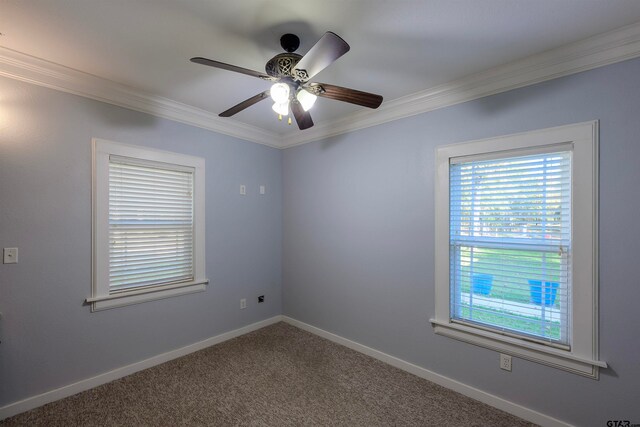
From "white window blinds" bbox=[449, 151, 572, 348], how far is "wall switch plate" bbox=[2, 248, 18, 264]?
3344mm

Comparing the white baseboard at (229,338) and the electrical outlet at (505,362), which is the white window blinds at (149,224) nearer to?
the white baseboard at (229,338)

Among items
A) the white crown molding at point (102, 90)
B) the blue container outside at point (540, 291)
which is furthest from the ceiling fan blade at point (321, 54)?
the blue container outside at point (540, 291)

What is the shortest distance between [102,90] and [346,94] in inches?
83.2

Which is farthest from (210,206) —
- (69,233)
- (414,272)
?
(414,272)

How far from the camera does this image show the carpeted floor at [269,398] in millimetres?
2002

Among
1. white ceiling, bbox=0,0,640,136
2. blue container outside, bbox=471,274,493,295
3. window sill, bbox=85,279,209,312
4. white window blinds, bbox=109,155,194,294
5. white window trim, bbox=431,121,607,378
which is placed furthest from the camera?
white window blinds, bbox=109,155,194,294

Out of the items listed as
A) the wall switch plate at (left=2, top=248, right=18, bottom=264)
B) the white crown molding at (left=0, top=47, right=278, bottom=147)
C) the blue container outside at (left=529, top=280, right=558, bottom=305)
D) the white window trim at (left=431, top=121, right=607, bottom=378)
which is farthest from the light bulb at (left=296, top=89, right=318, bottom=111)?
the wall switch plate at (left=2, top=248, right=18, bottom=264)

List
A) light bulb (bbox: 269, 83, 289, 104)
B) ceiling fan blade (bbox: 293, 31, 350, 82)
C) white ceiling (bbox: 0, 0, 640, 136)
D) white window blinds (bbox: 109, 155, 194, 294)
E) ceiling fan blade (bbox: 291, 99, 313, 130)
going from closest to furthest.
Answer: ceiling fan blade (bbox: 293, 31, 350, 82), white ceiling (bbox: 0, 0, 640, 136), light bulb (bbox: 269, 83, 289, 104), ceiling fan blade (bbox: 291, 99, 313, 130), white window blinds (bbox: 109, 155, 194, 294)

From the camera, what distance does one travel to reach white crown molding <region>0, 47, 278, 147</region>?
1994 mm

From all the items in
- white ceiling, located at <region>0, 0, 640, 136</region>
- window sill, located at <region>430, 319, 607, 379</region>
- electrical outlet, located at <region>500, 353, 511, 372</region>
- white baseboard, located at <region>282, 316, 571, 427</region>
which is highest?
white ceiling, located at <region>0, 0, 640, 136</region>

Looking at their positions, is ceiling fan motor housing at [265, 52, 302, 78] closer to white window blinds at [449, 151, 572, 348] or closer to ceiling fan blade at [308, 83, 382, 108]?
ceiling fan blade at [308, 83, 382, 108]

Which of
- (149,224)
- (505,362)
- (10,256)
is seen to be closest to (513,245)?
(505,362)

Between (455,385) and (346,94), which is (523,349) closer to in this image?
(455,385)

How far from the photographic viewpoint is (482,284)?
2277 mm
